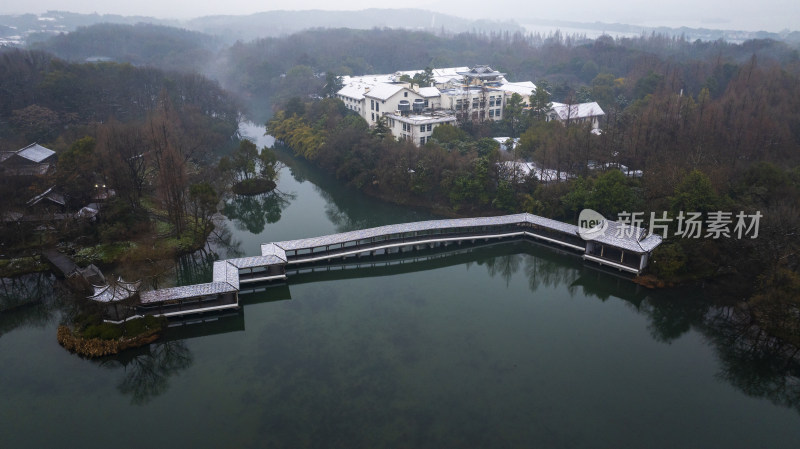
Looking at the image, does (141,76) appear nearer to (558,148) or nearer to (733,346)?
(558,148)

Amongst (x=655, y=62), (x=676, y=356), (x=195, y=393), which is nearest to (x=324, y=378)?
(x=195, y=393)

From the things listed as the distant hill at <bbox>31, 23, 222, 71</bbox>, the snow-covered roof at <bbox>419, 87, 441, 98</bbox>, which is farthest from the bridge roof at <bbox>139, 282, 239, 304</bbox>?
the distant hill at <bbox>31, 23, 222, 71</bbox>

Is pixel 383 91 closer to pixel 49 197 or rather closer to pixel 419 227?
pixel 419 227

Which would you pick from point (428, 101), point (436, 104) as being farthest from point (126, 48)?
point (436, 104)

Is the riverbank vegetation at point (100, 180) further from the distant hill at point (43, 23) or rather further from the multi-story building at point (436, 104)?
the distant hill at point (43, 23)

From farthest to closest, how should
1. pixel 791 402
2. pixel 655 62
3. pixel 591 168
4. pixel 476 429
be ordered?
pixel 655 62 < pixel 591 168 < pixel 791 402 < pixel 476 429

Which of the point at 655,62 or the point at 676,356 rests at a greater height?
the point at 655,62
